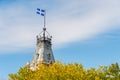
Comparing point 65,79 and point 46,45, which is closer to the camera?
point 65,79

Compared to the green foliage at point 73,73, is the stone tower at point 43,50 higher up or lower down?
higher up

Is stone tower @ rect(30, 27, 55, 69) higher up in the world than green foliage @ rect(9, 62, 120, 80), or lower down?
higher up

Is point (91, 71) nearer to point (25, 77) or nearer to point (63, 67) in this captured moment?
point (63, 67)

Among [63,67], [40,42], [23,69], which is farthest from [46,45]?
[63,67]

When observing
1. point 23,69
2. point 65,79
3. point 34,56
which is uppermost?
point 34,56

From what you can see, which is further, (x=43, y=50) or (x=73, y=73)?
(x=43, y=50)

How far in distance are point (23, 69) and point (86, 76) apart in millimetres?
11321

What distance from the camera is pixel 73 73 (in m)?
57.5

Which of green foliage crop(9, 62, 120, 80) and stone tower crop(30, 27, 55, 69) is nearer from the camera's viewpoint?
green foliage crop(9, 62, 120, 80)

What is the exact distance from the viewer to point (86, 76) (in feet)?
192

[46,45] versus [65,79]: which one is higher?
[46,45]

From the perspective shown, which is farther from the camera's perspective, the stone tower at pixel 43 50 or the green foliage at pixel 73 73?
the stone tower at pixel 43 50

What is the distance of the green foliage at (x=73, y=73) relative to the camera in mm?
57375

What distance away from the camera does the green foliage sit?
57.4 m
